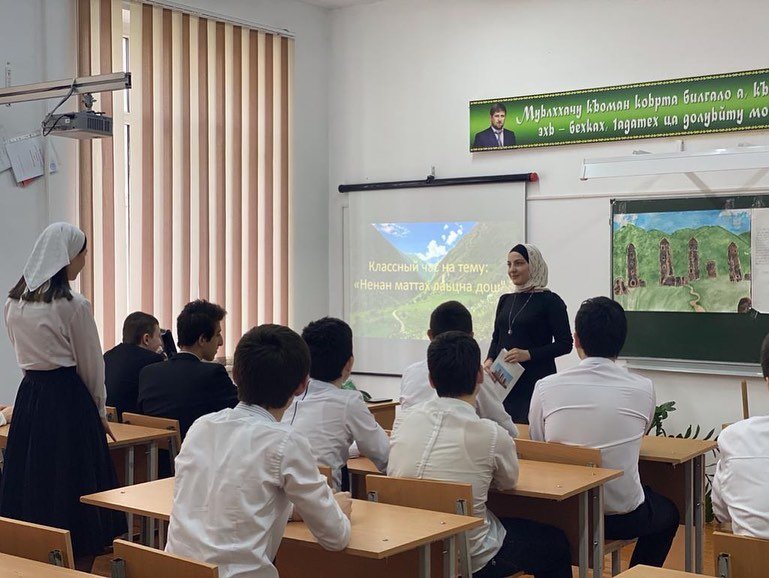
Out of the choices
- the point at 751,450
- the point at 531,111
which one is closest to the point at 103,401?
the point at 751,450

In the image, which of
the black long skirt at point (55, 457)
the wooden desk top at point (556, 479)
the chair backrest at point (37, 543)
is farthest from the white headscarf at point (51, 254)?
the wooden desk top at point (556, 479)

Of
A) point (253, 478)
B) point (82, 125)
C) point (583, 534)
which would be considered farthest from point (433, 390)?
point (82, 125)

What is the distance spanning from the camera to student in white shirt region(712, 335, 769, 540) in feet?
7.77

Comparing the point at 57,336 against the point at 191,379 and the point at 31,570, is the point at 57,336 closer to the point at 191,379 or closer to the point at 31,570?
the point at 191,379

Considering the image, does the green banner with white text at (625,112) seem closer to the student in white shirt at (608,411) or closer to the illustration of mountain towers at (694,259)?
Answer: the illustration of mountain towers at (694,259)

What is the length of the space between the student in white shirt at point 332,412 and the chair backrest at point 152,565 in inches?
40.8

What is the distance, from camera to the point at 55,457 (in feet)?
11.4

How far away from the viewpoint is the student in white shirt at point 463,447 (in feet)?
9.34

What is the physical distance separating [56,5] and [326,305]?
2.97 meters

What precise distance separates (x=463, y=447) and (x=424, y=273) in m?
4.08

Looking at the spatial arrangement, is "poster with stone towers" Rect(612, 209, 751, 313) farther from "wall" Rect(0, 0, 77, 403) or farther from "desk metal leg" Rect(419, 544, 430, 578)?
"desk metal leg" Rect(419, 544, 430, 578)

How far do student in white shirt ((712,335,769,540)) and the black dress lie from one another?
2109mm

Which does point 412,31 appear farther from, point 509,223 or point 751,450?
point 751,450

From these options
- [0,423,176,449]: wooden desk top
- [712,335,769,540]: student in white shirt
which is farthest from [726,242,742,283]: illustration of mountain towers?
[0,423,176,449]: wooden desk top
